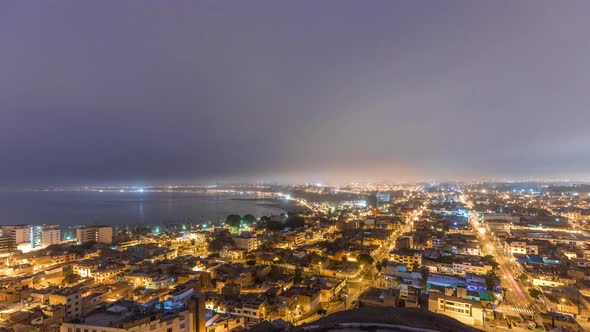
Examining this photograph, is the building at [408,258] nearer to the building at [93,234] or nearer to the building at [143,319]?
the building at [143,319]

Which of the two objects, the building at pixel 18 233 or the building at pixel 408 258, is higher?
the building at pixel 18 233

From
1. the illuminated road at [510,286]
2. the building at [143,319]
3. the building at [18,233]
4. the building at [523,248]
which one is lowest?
the illuminated road at [510,286]

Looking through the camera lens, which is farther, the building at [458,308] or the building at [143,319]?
the building at [458,308]

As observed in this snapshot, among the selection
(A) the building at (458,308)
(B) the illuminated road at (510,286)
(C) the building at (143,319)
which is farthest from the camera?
(B) the illuminated road at (510,286)

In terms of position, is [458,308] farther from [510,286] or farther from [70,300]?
A: [70,300]

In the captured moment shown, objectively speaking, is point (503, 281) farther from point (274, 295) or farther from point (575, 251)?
point (274, 295)

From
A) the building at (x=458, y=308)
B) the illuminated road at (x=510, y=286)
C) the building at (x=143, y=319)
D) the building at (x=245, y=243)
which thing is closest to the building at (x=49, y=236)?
the building at (x=245, y=243)

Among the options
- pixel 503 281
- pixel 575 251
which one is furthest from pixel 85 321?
pixel 575 251

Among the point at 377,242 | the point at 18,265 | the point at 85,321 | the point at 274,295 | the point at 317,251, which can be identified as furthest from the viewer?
the point at 377,242

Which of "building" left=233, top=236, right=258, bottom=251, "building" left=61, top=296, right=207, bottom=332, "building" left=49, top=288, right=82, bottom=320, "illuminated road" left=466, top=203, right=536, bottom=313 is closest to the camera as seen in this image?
"building" left=61, top=296, right=207, bottom=332

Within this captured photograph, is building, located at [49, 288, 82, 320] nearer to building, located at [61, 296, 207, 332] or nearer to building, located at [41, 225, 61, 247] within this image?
building, located at [61, 296, 207, 332]

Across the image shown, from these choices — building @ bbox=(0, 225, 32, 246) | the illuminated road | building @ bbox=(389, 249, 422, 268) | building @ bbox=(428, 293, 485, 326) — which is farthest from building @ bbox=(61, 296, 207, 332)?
building @ bbox=(0, 225, 32, 246)
